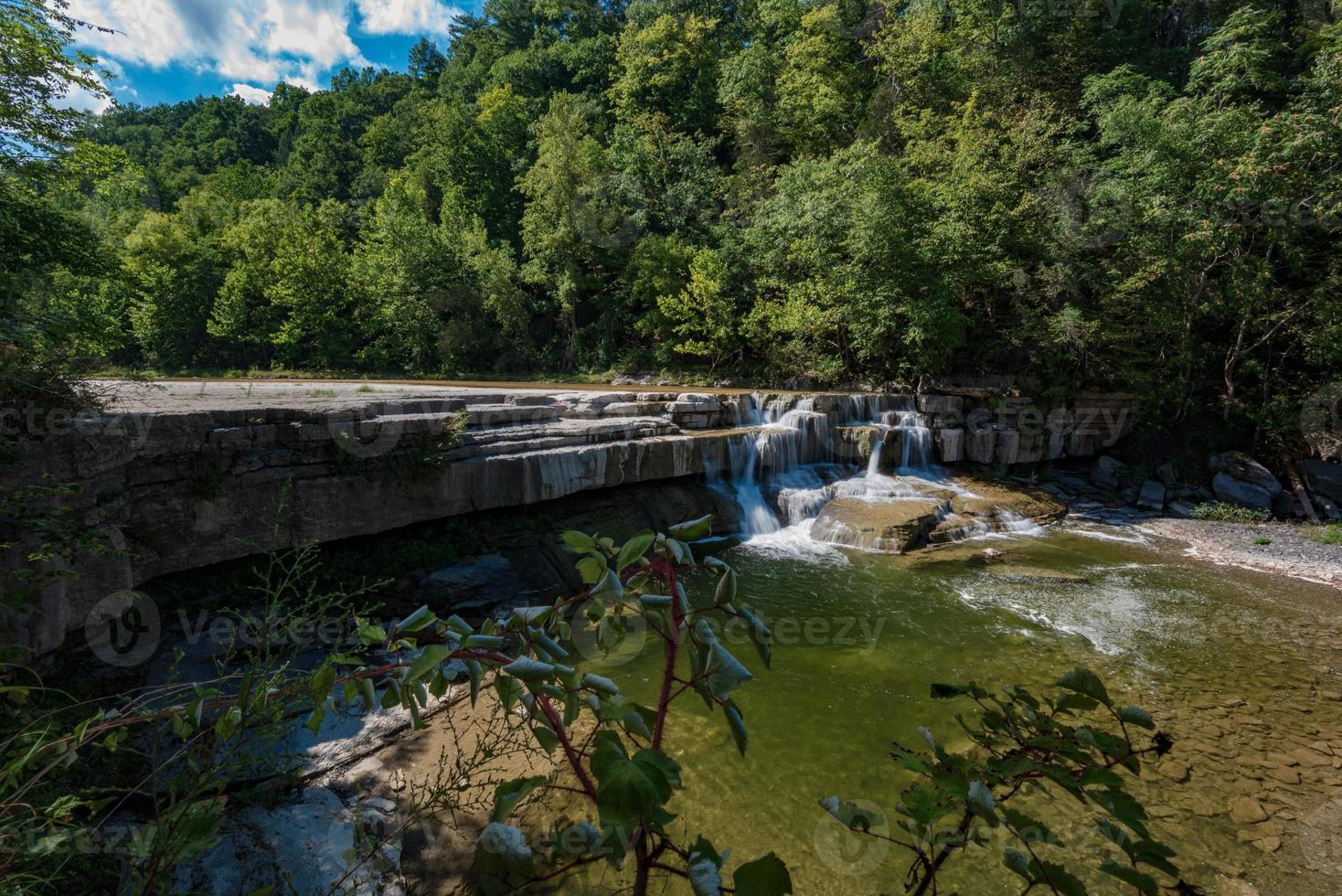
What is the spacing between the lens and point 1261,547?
9711 millimetres

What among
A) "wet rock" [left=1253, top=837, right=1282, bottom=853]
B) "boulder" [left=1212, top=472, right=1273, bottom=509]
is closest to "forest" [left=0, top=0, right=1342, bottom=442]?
"boulder" [left=1212, top=472, right=1273, bottom=509]

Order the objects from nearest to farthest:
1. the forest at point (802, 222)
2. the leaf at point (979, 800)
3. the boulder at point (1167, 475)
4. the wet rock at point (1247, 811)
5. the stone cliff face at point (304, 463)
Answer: the leaf at point (979, 800) < the wet rock at point (1247, 811) < the stone cliff face at point (304, 463) < the forest at point (802, 222) < the boulder at point (1167, 475)

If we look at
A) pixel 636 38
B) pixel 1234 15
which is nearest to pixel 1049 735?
pixel 1234 15

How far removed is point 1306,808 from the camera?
3916 millimetres

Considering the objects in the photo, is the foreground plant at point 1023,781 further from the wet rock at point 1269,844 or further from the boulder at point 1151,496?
the boulder at point 1151,496

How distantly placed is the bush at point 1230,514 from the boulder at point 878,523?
6.39 m

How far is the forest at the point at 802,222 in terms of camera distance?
11.2 m

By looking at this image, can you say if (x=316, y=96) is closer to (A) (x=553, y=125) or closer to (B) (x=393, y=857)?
(A) (x=553, y=125)

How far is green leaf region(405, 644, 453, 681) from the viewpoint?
38.1 inches

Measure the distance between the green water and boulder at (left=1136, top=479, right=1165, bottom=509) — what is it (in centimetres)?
376

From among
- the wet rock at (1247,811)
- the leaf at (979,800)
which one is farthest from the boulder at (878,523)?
the leaf at (979,800)

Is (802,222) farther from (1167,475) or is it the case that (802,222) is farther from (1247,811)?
(1247,811)

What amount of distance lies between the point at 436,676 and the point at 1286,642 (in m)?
9.62

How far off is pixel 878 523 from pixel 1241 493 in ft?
31.5
